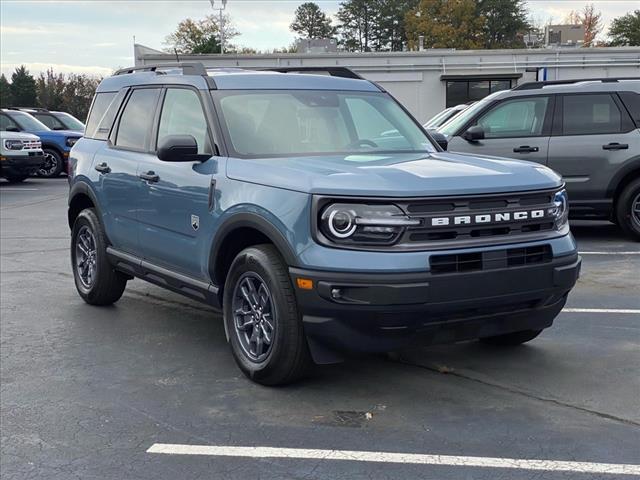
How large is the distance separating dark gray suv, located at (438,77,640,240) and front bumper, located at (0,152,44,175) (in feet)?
42.6

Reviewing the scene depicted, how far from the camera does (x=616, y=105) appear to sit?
31.9ft

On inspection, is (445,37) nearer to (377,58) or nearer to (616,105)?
(377,58)

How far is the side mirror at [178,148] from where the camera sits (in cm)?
494

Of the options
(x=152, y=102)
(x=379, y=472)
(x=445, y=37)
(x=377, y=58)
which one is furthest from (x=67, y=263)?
(x=445, y=37)

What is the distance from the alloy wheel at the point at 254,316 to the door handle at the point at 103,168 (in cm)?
216

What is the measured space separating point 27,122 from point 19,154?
2662 mm

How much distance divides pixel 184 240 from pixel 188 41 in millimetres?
83616

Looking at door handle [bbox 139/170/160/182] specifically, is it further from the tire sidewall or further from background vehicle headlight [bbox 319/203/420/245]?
background vehicle headlight [bbox 319/203/420/245]

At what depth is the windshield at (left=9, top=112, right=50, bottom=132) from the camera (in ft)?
69.7

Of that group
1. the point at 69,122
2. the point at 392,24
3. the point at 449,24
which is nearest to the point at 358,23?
the point at 392,24

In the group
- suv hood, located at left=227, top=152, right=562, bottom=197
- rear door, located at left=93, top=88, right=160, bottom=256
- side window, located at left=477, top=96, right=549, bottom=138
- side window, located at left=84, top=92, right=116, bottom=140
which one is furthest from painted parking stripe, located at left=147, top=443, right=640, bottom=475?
side window, located at left=477, top=96, right=549, bottom=138

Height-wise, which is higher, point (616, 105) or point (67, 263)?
point (616, 105)

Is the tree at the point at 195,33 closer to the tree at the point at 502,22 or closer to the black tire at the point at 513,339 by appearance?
the tree at the point at 502,22

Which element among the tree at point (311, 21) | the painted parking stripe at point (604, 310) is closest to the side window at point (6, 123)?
the painted parking stripe at point (604, 310)
